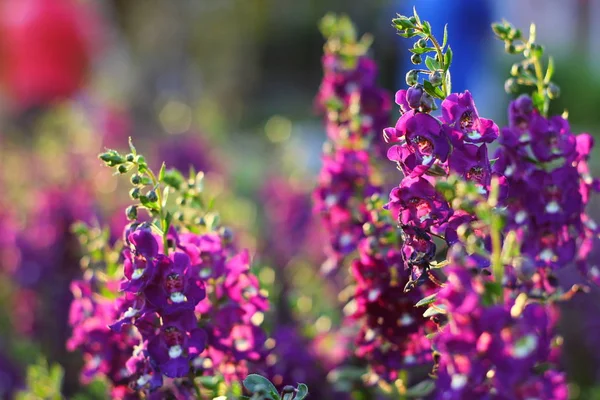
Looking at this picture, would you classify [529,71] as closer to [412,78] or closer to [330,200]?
[412,78]

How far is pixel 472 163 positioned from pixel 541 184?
8.7 inches

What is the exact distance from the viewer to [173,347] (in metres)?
1.47

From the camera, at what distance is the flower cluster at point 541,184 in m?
1.54

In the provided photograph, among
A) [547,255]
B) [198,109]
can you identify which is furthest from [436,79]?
[198,109]

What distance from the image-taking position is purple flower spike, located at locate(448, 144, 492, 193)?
1381 mm

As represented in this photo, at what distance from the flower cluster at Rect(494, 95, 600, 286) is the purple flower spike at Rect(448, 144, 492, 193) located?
150mm

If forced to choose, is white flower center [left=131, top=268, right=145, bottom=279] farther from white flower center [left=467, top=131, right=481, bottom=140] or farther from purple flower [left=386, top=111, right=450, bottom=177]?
white flower center [left=467, top=131, right=481, bottom=140]

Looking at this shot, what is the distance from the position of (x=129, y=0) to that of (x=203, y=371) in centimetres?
1948

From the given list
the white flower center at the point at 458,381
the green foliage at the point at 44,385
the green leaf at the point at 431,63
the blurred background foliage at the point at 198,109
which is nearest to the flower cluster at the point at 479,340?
the white flower center at the point at 458,381

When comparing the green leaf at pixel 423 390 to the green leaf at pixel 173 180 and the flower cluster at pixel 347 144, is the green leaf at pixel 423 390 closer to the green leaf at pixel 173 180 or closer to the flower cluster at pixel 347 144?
the flower cluster at pixel 347 144

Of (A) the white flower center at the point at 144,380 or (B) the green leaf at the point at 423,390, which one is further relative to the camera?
(B) the green leaf at the point at 423,390

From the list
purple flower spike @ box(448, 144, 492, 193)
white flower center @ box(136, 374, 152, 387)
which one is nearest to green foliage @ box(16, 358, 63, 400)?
white flower center @ box(136, 374, 152, 387)

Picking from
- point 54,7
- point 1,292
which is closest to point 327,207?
point 1,292

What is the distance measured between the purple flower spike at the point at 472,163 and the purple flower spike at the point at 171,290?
0.47 meters
